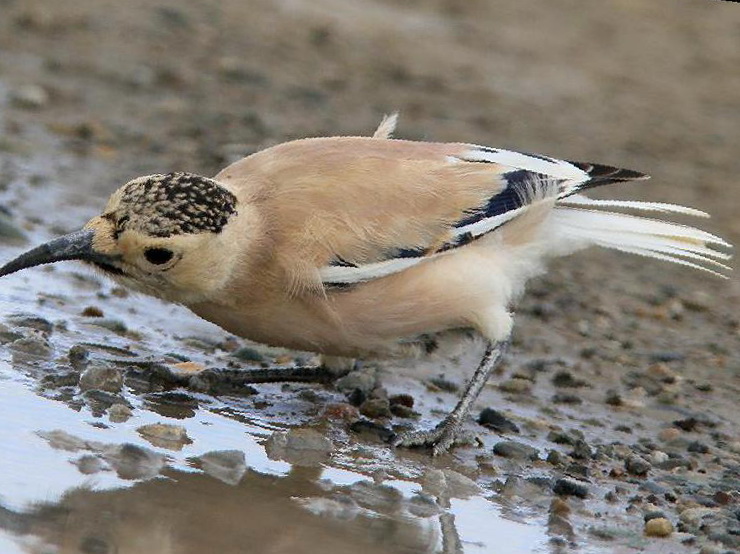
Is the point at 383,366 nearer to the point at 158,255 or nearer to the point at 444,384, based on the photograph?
the point at 444,384

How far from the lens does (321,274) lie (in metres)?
7.25

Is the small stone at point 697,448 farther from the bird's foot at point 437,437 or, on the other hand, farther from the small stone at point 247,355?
the small stone at point 247,355

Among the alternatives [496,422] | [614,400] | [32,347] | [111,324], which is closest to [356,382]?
[496,422]

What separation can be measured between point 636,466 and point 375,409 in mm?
1364

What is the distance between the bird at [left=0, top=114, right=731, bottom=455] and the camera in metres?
7.09

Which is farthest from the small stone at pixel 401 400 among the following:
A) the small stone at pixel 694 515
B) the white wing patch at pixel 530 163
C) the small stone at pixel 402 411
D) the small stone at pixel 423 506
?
the small stone at pixel 694 515

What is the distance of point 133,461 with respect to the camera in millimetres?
6277

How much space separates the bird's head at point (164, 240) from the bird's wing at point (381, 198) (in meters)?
0.30

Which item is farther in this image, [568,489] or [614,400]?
[614,400]

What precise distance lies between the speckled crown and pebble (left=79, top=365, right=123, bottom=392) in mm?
719

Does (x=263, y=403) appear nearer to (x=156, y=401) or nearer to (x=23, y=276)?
(x=156, y=401)

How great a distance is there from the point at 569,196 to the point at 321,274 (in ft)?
5.56

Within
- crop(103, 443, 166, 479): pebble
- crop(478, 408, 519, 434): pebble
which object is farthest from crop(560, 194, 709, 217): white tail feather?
crop(103, 443, 166, 479): pebble

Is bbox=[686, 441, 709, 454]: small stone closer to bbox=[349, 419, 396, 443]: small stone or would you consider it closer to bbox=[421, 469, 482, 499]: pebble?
bbox=[421, 469, 482, 499]: pebble
